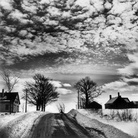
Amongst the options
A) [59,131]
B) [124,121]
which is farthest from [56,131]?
[124,121]

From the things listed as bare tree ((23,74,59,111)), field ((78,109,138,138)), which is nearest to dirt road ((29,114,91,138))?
field ((78,109,138,138))

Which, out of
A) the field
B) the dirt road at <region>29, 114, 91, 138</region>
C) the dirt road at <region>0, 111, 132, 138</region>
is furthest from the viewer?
the field

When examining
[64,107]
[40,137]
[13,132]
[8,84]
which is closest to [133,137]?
[40,137]

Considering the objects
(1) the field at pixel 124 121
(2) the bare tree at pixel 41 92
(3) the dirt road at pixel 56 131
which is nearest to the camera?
(3) the dirt road at pixel 56 131

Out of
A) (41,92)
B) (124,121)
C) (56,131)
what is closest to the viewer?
(56,131)

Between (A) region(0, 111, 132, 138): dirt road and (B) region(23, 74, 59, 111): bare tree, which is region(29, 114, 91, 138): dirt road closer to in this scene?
(A) region(0, 111, 132, 138): dirt road

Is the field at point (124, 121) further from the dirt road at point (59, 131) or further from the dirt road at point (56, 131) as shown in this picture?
the dirt road at point (59, 131)

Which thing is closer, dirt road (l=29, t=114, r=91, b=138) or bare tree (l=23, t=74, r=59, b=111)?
dirt road (l=29, t=114, r=91, b=138)

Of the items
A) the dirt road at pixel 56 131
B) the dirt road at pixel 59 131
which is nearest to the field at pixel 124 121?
the dirt road at pixel 56 131

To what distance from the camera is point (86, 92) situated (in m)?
55.8

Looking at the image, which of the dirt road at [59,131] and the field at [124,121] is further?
the field at [124,121]

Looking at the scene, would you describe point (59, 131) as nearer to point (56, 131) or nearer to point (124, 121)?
point (56, 131)

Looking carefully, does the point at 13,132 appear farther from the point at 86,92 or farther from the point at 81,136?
the point at 86,92

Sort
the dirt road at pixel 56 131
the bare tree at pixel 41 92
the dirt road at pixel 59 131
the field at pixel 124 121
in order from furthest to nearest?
the bare tree at pixel 41 92
the field at pixel 124 121
the dirt road at pixel 56 131
the dirt road at pixel 59 131
